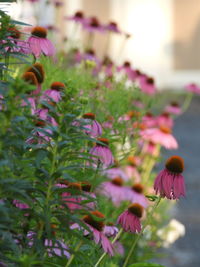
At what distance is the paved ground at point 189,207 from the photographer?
5262 millimetres

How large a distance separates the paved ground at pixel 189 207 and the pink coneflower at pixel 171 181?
209 centimetres

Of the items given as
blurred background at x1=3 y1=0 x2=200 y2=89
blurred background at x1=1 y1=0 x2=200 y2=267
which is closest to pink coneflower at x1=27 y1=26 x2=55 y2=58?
blurred background at x1=1 y1=0 x2=200 y2=267

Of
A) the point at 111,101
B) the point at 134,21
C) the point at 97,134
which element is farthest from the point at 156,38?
the point at 97,134

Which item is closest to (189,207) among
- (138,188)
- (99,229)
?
(138,188)

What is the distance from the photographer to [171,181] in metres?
1.94

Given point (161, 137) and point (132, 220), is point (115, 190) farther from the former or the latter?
point (132, 220)

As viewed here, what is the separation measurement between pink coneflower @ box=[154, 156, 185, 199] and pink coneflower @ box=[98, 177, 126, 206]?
1.33m

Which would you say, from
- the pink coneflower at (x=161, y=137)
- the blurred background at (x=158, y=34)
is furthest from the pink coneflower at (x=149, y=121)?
the blurred background at (x=158, y=34)

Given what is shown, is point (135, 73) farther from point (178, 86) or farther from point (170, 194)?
point (178, 86)

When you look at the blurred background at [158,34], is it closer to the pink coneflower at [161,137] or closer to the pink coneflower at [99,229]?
the pink coneflower at [161,137]

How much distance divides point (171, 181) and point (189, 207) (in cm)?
486

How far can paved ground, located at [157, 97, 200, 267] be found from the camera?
5.26 metres

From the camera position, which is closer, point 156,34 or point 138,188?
point 138,188

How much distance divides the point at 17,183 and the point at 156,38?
46.5 feet
